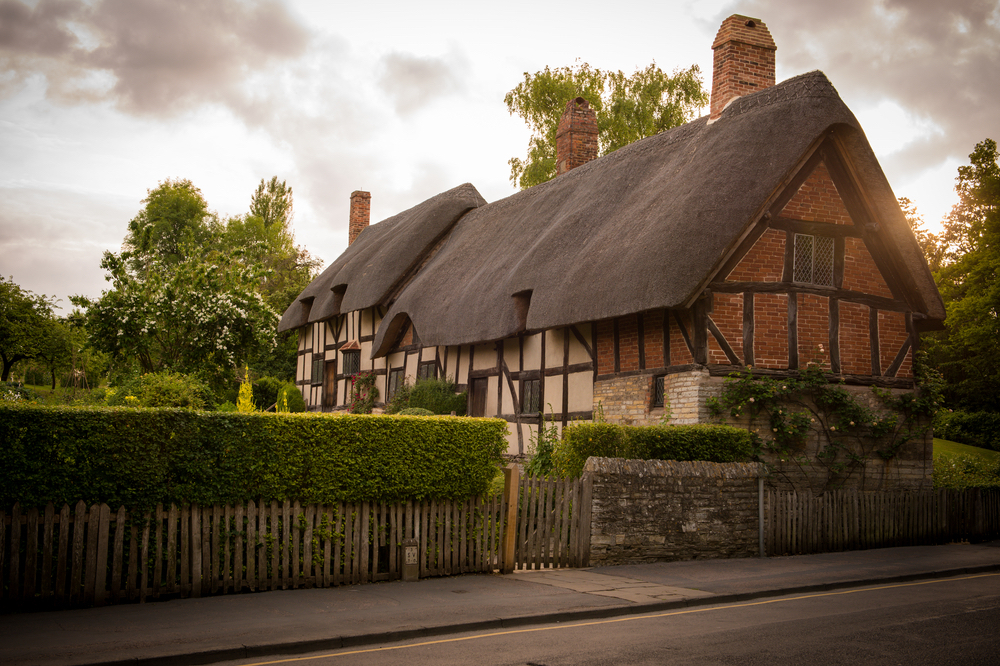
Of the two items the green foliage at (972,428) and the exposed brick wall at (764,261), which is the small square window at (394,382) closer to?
the exposed brick wall at (764,261)

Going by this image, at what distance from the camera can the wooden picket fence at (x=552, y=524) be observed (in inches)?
408

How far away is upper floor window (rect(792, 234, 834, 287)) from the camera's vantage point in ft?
47.2

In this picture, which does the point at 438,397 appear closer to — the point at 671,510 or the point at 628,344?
the point at 628,344

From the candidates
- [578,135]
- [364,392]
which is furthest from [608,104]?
[364,392]

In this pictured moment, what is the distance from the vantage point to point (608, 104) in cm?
3478

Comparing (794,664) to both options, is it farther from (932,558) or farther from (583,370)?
(583,370)

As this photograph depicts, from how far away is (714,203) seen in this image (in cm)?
1352

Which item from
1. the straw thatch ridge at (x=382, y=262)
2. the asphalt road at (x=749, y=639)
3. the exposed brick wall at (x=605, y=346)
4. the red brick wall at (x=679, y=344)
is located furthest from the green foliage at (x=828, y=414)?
the straw thatch ridge at (x=382, y=262)

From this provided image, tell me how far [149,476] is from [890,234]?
42.4 ft

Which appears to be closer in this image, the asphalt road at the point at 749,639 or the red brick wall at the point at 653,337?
the asphalt road at the point at 749,639

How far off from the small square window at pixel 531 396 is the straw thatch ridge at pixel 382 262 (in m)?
7.00

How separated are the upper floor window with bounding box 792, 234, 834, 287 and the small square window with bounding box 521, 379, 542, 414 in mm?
5524

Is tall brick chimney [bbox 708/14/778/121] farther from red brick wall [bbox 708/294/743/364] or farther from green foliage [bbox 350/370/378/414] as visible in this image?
green foliage [bbox 350/370/378/414]

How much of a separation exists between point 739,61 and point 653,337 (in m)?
7.00
